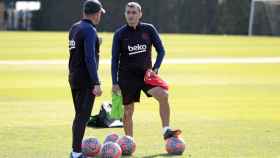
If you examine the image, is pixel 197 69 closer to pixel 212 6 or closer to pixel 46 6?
pixel 212 6

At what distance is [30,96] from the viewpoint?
21016 millimetres

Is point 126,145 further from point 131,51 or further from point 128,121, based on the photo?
point 131,51

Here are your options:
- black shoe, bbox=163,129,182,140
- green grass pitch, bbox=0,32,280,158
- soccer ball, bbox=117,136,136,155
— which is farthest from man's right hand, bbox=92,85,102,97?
black shoe, bbox=163,129,182,140

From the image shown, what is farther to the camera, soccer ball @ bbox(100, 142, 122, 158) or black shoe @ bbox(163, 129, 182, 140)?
black shoe @ bbox(163, 129, 182, 140)

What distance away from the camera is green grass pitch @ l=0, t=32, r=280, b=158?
1280cm

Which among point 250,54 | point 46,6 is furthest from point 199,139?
point 46,6

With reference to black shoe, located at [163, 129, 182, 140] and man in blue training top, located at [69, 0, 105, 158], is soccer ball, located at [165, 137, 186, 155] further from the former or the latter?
man in blue training top, located at [69, 0, 105, 158]

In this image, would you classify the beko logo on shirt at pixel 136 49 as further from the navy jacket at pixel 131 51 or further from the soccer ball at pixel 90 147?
the soccer ball at pixel 90 147

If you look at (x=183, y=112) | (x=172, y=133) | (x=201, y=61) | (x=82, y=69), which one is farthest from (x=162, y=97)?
(x=201, y=61)

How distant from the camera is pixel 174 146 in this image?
12.1 metres

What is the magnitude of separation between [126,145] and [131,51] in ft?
5.05

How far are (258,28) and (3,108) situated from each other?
1888 inches

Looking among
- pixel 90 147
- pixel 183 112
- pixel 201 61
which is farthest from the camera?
pixel 201 61

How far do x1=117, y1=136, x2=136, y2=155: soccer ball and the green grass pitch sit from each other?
0.52ft
